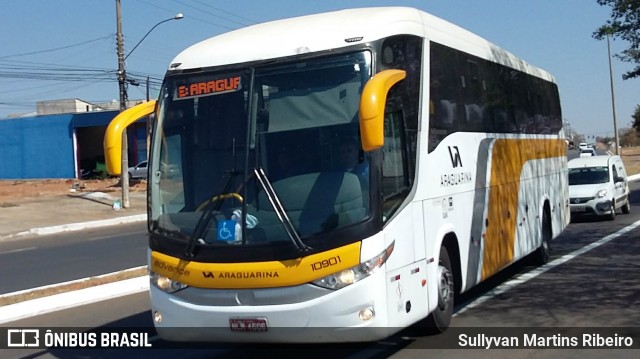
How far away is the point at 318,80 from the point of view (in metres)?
6.96

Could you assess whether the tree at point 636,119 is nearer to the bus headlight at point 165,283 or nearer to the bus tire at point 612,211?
the bus tire at point 612,211

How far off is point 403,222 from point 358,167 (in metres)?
0.79

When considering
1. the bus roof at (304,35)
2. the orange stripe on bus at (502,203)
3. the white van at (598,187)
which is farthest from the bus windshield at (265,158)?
the white van at (598,187)

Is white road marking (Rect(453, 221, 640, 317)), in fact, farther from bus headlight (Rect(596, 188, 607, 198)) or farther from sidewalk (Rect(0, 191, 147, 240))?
sidewalk (Rect(0, 191, 147, 240))

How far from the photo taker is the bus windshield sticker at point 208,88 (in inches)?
281

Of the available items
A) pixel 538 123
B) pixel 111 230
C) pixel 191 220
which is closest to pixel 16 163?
pixel 111 230

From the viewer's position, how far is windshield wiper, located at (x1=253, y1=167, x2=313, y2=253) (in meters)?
6.47

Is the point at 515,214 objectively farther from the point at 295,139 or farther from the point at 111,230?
the point at 111,230

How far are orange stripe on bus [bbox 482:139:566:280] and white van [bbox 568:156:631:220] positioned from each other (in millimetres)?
10525

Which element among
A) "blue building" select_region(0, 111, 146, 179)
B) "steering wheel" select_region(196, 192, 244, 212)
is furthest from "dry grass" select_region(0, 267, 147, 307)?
"blue building" select_region(0, 111, 146, 179)

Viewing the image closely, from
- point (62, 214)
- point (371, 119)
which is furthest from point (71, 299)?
point (62, 214)

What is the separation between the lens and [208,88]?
7.23 metres

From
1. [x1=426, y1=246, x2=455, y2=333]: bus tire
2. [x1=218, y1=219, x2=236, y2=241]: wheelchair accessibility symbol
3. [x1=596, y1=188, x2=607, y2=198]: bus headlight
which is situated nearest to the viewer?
[x1=218, y1=219, x2=236, y2=241]: wheelchair accessibility symbol

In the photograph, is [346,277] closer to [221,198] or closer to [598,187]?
[221,198]
